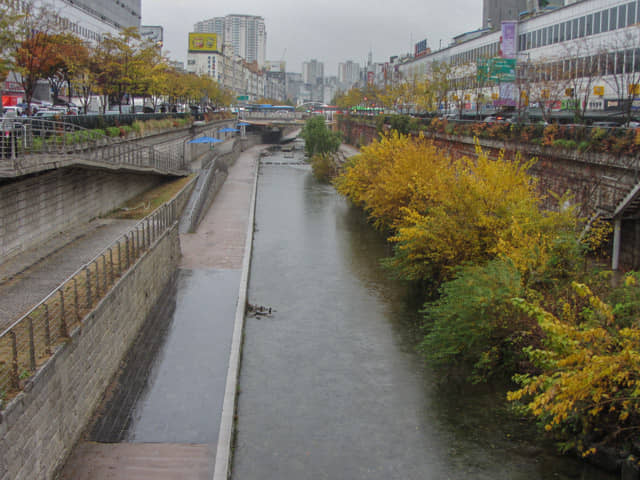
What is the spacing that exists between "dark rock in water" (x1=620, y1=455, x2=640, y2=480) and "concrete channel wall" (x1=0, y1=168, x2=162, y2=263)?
676 inches

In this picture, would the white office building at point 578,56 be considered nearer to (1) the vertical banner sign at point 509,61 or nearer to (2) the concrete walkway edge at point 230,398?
(1) the vertical banner sign at point 509,61

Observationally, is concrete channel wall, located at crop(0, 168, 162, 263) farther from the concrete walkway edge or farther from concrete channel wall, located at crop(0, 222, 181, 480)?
the concrete walkway edge

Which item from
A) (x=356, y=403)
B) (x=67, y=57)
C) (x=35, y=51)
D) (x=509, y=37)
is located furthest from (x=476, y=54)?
(x=356, y=403)

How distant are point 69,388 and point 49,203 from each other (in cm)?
1278

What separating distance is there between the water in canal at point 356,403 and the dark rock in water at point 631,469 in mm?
1037

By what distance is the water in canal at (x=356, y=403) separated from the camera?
1455cm

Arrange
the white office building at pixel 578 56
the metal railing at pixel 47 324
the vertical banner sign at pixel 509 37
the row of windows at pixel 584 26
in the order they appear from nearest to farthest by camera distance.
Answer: the metal railing at pixel 47 324 < the white office building at pixel 578 56 < the row of windows at pixel 584 26 < the vertical banner sign at pixel 509 37

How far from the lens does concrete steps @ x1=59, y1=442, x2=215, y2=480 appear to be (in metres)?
13.5

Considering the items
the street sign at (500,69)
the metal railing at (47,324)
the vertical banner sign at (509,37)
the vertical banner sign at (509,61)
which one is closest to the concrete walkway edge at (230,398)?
the metal railing at (47,324)

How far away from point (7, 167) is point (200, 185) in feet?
87.6

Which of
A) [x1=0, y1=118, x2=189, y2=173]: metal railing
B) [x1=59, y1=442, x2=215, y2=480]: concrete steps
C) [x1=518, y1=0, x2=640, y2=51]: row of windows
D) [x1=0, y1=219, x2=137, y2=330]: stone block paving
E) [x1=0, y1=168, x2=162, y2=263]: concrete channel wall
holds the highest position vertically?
[x1=518, y1=0, x2=640, y2=51]: row of windows

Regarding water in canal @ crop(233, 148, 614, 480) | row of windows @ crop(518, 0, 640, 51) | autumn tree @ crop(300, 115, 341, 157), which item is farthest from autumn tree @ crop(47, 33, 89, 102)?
autumn tree @ crop(300, 115, 341, 157)

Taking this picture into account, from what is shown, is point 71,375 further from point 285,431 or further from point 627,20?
→ point 627,20

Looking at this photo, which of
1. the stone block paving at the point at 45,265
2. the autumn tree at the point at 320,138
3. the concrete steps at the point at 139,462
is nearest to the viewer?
the concrete steps at the point at 139,462
